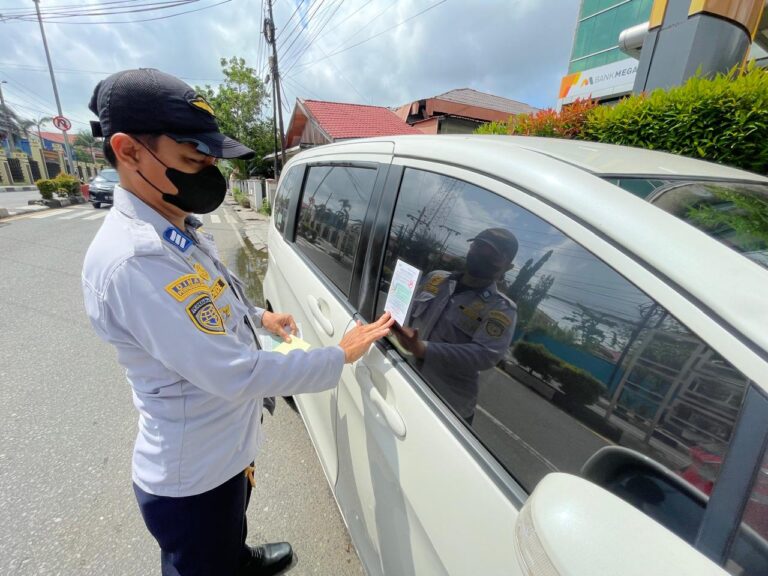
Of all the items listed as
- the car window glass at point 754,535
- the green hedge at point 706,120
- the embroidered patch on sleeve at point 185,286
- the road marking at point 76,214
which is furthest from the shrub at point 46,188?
the car window glass at point 754,535

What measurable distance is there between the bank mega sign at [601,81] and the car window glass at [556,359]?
40.7ft

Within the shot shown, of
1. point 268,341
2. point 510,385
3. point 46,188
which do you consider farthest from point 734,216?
point 46,188

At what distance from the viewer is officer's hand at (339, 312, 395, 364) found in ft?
3.77

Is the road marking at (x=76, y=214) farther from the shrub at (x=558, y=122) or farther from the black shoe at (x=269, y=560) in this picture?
the black shoe at (x=269, y=560)

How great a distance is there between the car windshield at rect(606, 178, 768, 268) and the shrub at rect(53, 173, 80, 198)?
1912 centimetres

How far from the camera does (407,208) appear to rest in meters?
1.25

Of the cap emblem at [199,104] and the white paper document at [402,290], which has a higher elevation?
the cap emblem at [199,104]

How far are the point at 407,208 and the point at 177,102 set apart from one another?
72cm

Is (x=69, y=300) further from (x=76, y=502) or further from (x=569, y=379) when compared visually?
(x=569, y=379)

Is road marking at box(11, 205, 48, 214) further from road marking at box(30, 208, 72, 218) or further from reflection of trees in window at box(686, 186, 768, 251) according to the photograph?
reflection of trees in window at box(686, 186, 768, 251)

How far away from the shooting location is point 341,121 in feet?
46.3

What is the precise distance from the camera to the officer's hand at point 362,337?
115cm

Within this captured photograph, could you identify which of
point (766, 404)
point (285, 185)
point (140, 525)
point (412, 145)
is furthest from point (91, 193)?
point (766, 404)

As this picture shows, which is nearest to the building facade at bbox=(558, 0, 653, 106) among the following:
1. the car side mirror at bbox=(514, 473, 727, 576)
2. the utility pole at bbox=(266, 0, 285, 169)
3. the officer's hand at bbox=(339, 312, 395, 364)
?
the utility pole at bbox=(266, 0, 285, 169)
